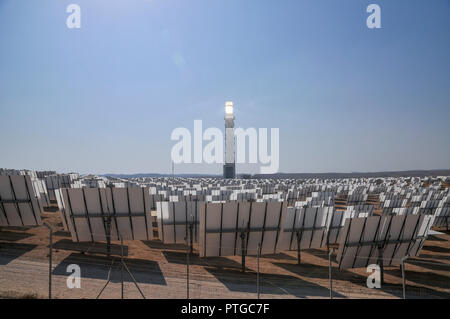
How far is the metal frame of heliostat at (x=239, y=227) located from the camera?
1040 cm

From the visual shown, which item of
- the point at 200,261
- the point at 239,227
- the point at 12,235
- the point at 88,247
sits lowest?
the point at 200,261

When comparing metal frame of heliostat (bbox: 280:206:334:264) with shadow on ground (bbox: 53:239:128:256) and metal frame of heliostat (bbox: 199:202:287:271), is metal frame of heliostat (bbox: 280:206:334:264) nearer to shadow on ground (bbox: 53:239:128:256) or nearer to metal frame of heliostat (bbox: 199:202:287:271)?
metal frame of heliostat (bbox: 199:202:287:271)

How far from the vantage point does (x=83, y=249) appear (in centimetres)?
1198

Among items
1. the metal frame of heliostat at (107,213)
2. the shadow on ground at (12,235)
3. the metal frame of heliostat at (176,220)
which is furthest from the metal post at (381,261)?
the shadow on ground at (12,235)

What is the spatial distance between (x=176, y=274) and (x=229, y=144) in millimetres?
60464

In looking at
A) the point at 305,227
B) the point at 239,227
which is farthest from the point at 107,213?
the point at 305,227

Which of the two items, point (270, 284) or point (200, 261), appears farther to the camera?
point (200, 261)

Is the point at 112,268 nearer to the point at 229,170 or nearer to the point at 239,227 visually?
the point at 239,227

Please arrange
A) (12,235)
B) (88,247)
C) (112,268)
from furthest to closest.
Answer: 1. (12,235)
2. (88,247)
3. (112,268)

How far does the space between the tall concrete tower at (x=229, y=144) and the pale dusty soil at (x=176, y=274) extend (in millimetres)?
55629

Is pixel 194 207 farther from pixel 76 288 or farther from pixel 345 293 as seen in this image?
pixel 345 293

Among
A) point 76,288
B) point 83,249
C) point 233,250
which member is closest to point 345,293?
point 233,250

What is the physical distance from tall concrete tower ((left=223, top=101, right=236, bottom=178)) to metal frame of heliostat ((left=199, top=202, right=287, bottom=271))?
57965 millimetres

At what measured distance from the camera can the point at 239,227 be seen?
10742mm
